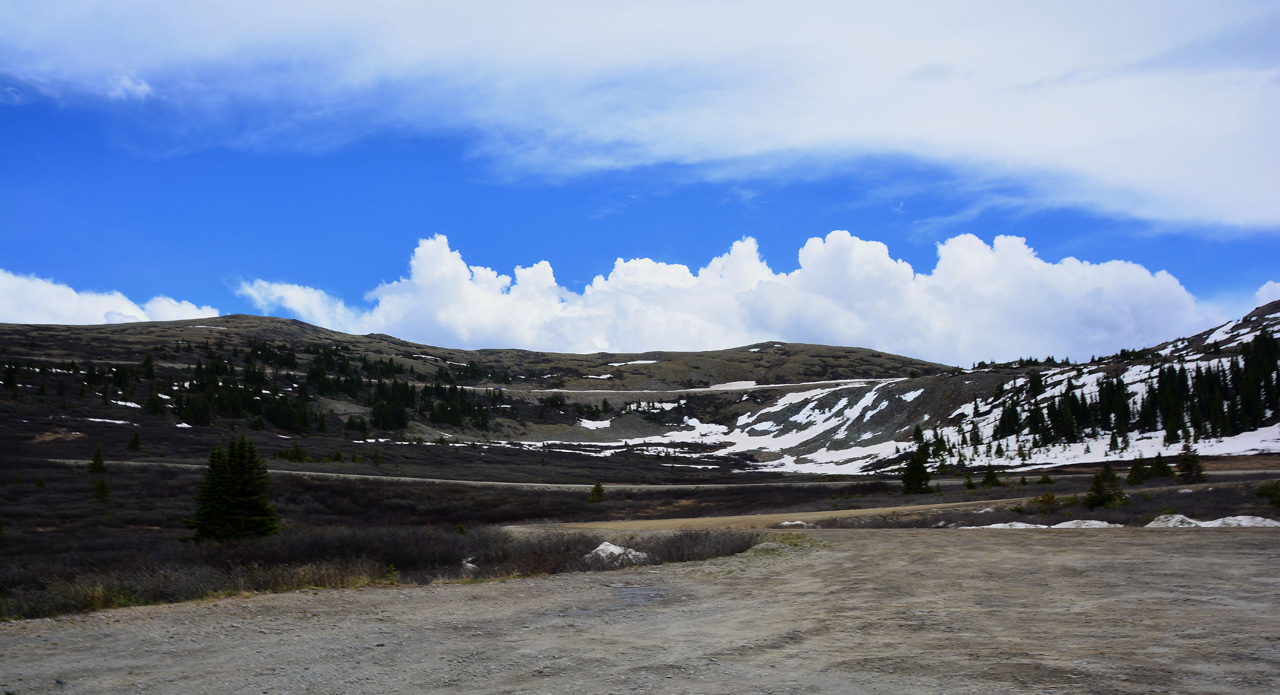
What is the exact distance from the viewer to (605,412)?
139750mm

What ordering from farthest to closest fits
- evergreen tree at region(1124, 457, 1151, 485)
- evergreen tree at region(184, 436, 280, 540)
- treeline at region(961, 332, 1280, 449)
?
treeline at region(961, 332, 1280, 449)
evergreen tree at region(1124, 457, 1151, 485)
evergreen tree at region(184, 436, 280, 540)

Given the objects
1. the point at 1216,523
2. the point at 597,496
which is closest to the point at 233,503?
the point at 597,496

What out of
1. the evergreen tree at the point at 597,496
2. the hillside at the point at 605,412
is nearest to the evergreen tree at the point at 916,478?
the evergreen tree at the point at 597,496

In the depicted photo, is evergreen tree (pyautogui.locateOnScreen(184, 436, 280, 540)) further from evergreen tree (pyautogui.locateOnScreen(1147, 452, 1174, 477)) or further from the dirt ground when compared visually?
evergreen tree (pyautogui.locateOnScreen(1147, 452, 1174, 477))

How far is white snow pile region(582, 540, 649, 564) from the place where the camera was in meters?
18.1

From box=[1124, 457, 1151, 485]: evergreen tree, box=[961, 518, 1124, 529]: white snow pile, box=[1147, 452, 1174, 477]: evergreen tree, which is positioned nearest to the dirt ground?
box=[961, 518, 1124, 529]: white snow pile

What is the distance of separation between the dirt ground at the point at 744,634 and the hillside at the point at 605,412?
5125 centimetres

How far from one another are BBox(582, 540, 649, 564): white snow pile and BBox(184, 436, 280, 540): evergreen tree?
12.0 meters

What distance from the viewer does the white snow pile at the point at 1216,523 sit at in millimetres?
18438

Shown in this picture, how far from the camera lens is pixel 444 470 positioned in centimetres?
6388

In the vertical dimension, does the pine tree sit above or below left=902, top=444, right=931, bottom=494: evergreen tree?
above

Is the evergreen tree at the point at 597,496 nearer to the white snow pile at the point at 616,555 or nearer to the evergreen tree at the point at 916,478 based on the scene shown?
the evergreen tree at the point at 916,478

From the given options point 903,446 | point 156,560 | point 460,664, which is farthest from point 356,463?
point 903,446

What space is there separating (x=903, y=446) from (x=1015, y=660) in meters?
89.6
